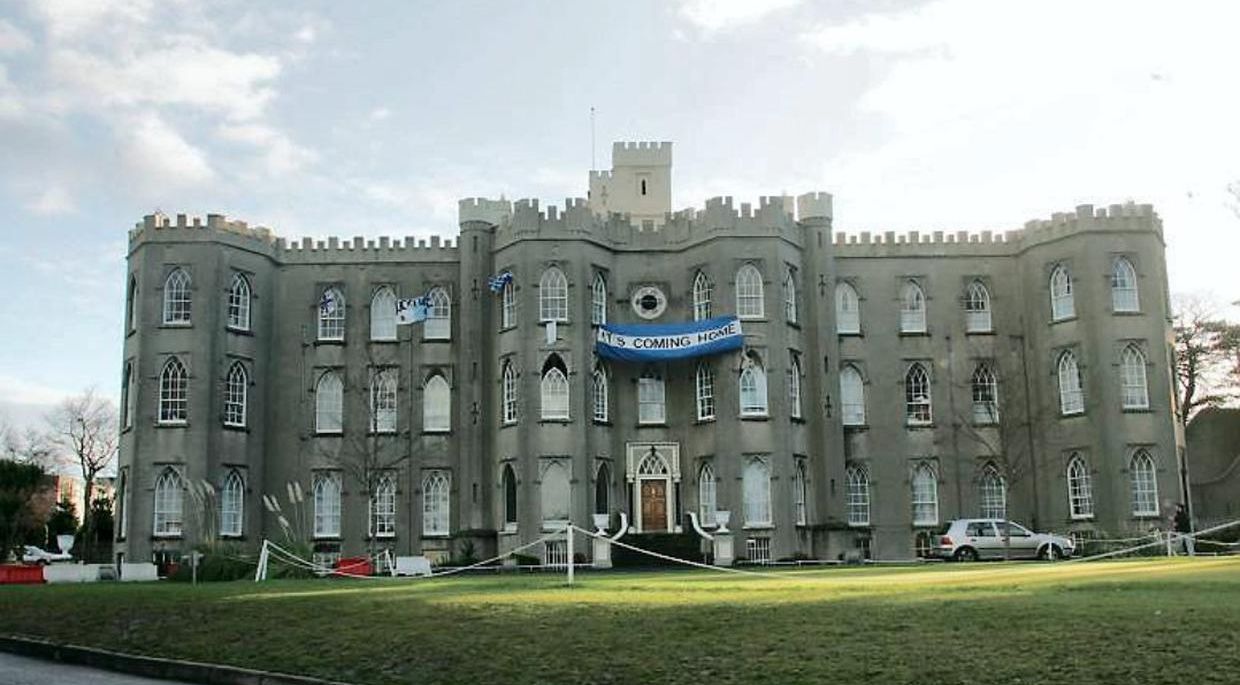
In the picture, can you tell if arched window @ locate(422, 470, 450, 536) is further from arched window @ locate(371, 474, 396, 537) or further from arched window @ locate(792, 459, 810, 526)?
arched window @ locate(792, 459, 810, 526)

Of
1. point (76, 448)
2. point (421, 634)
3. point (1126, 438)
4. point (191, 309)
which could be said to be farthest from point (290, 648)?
point (76, 448)

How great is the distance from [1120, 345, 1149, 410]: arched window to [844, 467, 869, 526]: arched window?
28.9ft

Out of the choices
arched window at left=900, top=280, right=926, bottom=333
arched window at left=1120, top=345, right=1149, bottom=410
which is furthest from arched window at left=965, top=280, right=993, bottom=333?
arched window at left=1120, top=345, right=1149, bottom=410

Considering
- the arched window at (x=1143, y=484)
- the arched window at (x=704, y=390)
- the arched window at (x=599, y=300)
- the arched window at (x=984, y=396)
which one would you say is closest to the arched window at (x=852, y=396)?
the arched window at (x=984, y=396)

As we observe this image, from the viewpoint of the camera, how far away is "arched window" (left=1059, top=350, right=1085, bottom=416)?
1709 inches

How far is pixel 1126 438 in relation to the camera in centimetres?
4209

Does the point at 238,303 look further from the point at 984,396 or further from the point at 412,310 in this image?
the point at 984,396

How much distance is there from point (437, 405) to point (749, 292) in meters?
11.4

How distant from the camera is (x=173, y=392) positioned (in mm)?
42812

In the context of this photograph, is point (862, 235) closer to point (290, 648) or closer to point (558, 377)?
point (558, 377)

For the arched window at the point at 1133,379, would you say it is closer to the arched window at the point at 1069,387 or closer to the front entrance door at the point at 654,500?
the arched window at the point at 1069,387

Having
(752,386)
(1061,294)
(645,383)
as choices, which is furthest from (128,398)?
(1061,294)

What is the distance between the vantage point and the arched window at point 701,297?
142ft

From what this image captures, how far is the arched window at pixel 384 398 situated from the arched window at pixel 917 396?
17.7 meters
